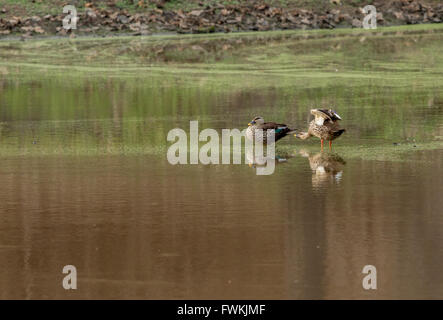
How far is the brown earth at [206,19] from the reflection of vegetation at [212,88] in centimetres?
235

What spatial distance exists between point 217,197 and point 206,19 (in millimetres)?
33344

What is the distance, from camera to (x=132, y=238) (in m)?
9.44

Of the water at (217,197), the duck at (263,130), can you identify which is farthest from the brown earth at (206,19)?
the duck at (263,130)

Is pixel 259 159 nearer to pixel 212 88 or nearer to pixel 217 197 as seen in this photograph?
pixel 217 197

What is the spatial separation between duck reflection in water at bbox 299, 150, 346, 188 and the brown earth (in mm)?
28495

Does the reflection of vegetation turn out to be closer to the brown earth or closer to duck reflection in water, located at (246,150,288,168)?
duck reflection in water, located at (246,150,288,168)

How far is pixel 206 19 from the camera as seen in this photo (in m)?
44.0

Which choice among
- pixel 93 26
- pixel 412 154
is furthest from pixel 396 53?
pixel 412 154

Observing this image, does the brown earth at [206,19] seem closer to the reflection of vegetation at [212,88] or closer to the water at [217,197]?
the reflection of vegetation at [212,88]

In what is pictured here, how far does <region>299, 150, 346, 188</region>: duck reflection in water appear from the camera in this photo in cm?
1210

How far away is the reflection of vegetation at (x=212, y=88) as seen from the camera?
53.2ft

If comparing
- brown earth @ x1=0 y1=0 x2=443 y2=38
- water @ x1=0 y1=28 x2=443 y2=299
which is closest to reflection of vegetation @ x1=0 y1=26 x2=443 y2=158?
water @ x1=0 y1=28 x2=443 y2=299
